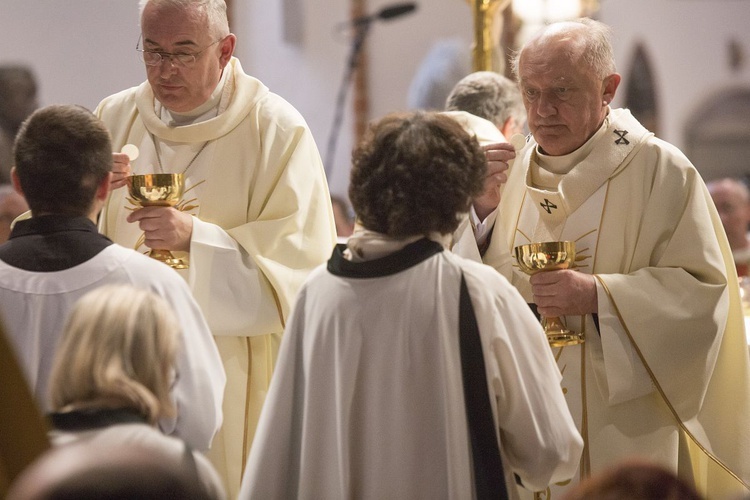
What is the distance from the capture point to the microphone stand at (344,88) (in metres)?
12.8

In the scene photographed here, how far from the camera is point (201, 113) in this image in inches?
193

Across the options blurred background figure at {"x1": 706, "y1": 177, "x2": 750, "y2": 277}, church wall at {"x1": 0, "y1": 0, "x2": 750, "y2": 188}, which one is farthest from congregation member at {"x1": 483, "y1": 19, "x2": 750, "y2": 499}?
church wall at {"x1": 0, "y1": 0, "x2": 750, "y2": 188}

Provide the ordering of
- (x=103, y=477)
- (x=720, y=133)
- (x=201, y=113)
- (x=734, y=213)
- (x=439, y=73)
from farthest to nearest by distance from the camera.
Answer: (x=720, y=133) → (x=439, y=73) → (x=734, y=213) → (x=201, y=113) → (x=103, y=477)

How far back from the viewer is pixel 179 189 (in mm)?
4309

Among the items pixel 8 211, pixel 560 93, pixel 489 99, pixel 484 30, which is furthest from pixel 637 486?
pixel 8 211

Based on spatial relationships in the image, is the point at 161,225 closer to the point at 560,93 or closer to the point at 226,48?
the point at 226,48

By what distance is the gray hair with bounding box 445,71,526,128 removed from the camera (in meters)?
5.78

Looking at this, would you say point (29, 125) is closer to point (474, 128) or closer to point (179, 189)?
point (179, 189)

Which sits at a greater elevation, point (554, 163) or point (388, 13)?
point (554, 163)

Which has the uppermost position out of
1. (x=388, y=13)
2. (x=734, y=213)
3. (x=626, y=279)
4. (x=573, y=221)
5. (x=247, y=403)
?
(x=573, y=221)

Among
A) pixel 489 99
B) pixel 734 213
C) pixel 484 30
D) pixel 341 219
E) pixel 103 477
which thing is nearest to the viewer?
pixel 103 477

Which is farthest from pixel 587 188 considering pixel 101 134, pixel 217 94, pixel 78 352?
pixel 78 352

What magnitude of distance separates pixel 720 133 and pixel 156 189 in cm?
1136

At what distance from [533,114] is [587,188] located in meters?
0.34
